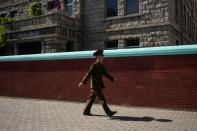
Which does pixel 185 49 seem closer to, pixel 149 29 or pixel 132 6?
pixel 149 29

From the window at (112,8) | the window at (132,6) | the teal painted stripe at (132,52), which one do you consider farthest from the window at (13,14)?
the teal painted stripe at (132,52)

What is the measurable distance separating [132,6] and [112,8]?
1542 mm

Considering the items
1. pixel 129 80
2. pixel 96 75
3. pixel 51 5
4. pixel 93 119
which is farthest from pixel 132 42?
pixel 93 119

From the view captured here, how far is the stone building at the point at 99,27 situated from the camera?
790 inches

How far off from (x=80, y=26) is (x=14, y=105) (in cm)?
1037

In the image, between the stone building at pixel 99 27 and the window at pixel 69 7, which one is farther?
the window at pixel 69 7

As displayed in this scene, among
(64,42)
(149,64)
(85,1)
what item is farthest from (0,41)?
(149,64)

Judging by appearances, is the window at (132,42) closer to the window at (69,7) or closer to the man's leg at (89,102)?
the window at (69,7)

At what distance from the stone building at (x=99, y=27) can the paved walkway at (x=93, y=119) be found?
8.31 m

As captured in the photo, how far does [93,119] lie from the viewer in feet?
33.5

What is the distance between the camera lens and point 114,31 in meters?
21.7

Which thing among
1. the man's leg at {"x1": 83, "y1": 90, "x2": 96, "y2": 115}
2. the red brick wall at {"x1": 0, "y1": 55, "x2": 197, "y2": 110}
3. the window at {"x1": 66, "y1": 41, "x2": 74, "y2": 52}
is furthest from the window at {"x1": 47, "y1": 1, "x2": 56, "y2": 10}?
the man's leg at {"x1": 83, "y1": 90, "x2": 96, "y2": 115}

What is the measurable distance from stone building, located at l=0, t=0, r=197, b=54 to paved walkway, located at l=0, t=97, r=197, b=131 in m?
8.31

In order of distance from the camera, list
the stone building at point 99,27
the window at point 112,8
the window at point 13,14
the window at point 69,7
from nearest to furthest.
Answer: the stone building at point 99,27, the window at point 112,8, the window at point 69,7, the window at point 13,14
